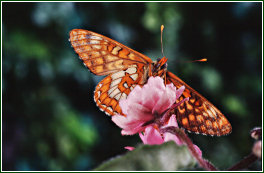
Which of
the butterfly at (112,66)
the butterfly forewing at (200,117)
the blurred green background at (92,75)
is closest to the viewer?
the butterfly forewing at (200,117)

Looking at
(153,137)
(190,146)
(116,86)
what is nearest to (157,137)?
(153,137)

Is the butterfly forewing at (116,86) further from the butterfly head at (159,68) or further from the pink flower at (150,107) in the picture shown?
the pink flower at (150,107)

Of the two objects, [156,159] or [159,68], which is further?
[159,68]

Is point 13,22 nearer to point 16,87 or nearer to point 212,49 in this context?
point 16,87

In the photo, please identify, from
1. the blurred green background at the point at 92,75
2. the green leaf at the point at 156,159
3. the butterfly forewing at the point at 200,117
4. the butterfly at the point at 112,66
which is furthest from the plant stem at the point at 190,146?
the blurred green background at the point at 92,75

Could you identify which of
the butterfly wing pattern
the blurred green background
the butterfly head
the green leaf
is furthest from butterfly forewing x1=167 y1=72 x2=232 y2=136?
the blurred green background

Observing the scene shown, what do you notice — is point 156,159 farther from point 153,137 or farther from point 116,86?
point 116,86

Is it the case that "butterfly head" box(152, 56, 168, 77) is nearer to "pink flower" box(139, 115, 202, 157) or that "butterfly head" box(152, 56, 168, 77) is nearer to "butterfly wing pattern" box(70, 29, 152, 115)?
"butterfly wing pattern" box(70, 29, 152, 115)
